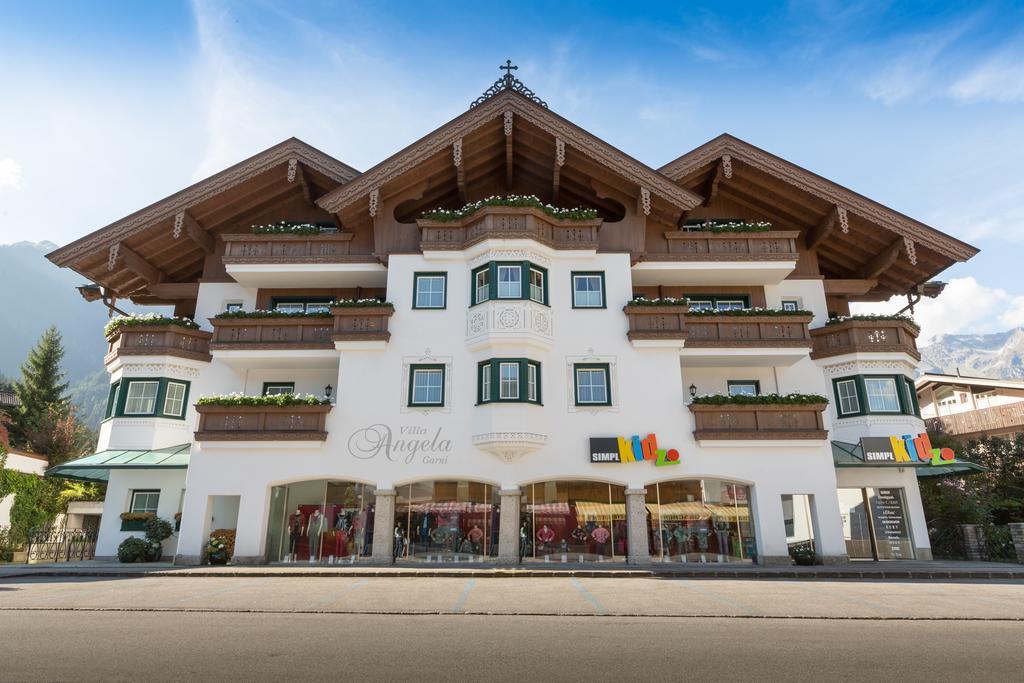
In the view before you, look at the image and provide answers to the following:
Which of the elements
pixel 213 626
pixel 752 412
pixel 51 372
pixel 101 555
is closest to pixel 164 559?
pixel 101 555

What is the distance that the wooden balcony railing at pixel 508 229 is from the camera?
24438 millimetres

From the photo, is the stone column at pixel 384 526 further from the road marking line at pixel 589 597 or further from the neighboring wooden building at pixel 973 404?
the neighboring wooden building at pixel 973 404

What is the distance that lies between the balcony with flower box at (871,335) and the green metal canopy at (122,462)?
86.6ft

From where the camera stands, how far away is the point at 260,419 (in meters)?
22.9

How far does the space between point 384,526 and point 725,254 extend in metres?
17.6

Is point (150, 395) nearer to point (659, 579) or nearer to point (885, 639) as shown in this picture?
point (659, 579)

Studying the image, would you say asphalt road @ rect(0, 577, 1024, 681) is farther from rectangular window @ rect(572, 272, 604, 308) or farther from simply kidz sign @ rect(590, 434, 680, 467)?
rectangular window @ rect(572, 272, 604, 308)

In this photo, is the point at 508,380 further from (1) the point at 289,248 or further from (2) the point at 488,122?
(1) the point at 289,248

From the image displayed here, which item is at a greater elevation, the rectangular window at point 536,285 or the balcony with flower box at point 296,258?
the balcony with flower box at point 296,258

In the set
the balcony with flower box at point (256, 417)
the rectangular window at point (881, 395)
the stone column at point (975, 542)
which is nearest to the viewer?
the balcony with flower box at point (256, 417)

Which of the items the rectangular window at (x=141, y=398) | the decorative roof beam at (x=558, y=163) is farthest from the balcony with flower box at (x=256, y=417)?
the decorative roof beam at (x=558, y=163)

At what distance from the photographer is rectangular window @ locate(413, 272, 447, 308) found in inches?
981

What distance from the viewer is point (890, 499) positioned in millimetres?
24984

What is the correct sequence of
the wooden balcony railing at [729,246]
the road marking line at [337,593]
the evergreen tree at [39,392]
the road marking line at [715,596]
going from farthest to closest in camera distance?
the evergreen tree at [39,392], the wooden balcony railing at [729,246], the road marking line at [337,593], the road marking line at [715,596]
